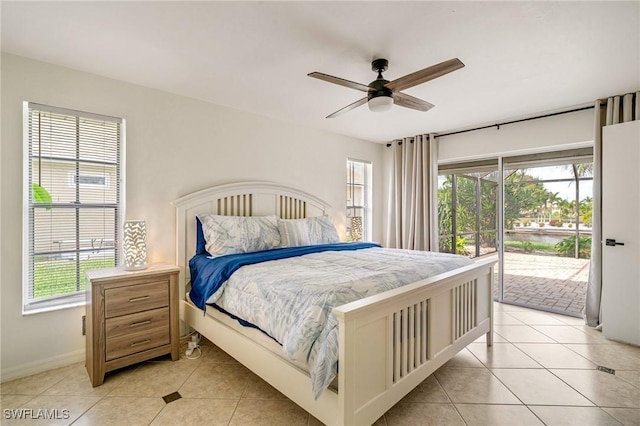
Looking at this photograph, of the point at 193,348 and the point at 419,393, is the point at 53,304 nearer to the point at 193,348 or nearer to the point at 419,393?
the point at 193,348

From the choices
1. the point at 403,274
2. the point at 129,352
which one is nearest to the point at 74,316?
the point at 129,352

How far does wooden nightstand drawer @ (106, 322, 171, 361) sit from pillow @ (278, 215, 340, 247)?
4.49ft

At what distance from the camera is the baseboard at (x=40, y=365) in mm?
2199

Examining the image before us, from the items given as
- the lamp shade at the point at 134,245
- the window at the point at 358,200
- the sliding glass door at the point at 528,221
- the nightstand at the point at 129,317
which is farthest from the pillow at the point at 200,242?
the sliding glass door at the point at 528,221

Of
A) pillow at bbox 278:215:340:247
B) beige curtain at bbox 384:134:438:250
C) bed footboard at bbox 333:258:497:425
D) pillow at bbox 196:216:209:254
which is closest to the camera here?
bed footboard at bbox 333:258:497:425

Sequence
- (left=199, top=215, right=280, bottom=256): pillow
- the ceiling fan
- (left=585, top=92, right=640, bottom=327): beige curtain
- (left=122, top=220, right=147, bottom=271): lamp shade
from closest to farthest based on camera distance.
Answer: the ceiling fan, (left=122, top=220, right=147, bottom=271): lamp shade, (left=199, top=215, right=280, bottom=256): pillow, (left=585, top=92, right=640, bottom=327): beige curtain

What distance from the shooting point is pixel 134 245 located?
8.11 ft

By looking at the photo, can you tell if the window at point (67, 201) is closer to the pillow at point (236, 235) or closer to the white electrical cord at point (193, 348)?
the pillow at point (236, 235)

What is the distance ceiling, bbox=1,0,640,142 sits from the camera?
1.76 meters

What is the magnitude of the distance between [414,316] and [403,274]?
0.32 metres

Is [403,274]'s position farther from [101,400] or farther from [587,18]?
[101,400]

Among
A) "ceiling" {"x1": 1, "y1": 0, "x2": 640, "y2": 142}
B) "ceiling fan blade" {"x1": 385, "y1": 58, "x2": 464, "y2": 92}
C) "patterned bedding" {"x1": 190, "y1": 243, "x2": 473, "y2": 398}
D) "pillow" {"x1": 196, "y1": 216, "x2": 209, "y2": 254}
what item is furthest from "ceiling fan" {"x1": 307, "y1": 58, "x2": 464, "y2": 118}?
"pillow" {"x1": 196, "y1": 216, "x2": 209, "y2": 254}

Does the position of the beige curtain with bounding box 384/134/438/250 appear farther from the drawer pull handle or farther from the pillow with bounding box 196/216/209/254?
the drawer pull handle

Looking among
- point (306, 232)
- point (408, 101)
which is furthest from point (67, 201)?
point (408, 101)
